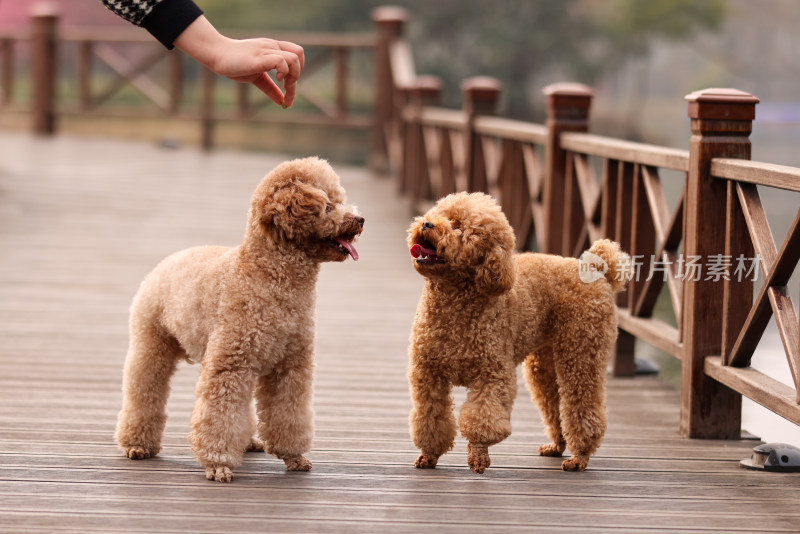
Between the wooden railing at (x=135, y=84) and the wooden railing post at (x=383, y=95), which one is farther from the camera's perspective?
the wooden railing at (x=135, y=84)

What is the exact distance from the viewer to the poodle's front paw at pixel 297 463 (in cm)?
307

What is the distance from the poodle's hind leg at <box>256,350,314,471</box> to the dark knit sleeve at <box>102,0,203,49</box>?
3.35 ft

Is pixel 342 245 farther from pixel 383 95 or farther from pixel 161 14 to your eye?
pixel 383 95

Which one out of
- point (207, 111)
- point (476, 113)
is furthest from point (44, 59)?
point (476, 113)

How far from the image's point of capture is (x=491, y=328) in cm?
301

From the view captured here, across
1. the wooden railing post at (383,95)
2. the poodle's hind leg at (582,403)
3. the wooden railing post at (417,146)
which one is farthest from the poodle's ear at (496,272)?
the wooden railing post at (383,95)

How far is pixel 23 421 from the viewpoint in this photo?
3.59m

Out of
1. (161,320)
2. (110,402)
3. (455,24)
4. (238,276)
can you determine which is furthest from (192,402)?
(455,24)

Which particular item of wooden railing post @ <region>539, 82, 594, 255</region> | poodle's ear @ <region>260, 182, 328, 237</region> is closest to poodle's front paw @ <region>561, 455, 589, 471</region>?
poodle's ear @ <region>260, 182, 328, 237</region>

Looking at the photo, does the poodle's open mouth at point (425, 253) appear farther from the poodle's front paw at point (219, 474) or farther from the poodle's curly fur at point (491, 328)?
the poodle's front paw at point (219, 474)

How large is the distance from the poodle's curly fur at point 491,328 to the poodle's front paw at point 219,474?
0.55 metres

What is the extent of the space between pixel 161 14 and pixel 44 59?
11.4m

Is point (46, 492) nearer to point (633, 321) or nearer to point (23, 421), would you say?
point (23, 421)

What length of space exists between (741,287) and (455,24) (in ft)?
67.9
